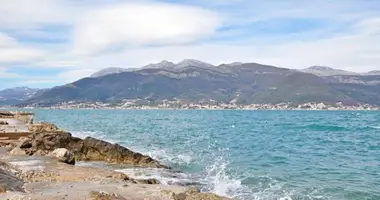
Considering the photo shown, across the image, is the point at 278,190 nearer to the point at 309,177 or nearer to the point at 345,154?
the point at 309,177

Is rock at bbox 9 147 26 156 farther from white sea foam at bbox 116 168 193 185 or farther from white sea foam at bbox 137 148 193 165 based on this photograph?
white sea foam at bbox 137 148 193 165

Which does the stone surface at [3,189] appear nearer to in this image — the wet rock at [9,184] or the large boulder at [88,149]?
the wet rock at [9,184]

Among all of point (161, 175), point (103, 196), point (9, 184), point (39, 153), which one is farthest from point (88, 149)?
point (103, 196)

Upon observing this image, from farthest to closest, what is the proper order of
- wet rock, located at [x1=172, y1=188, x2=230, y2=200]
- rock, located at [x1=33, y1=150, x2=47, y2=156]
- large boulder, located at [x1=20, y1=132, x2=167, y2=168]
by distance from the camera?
large boulder, located at [x1=20, y1=132, x2=167, y2=168] → rock, located at [x1=33, y1=150, x2=47, y2=156] → wet rock, located at [x1=172, y1=188, x2=230, y2=200]

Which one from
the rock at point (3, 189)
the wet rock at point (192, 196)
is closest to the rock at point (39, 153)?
the rock at point (3, 189)

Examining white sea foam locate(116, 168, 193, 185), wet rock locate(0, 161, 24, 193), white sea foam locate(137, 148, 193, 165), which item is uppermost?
wet rock locate(0, 161, 24, 193)

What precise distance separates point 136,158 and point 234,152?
44.4 ft

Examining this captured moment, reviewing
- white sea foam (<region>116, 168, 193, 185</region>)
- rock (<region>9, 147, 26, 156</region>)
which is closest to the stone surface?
white sea foam (<region>116, 168, 193, 185</region>)

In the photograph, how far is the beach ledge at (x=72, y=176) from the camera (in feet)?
51.7

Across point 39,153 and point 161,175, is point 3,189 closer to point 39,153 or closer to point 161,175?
point 161,175

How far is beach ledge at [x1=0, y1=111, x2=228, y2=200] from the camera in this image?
15750 mm

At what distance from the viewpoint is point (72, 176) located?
2066cm

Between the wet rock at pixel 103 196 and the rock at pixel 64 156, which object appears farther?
the rock at pixel 64 156

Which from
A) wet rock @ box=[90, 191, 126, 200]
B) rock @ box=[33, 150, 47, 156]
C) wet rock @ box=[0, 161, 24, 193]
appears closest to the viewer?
wet rock @ box=[90, 191, 126, 200]
